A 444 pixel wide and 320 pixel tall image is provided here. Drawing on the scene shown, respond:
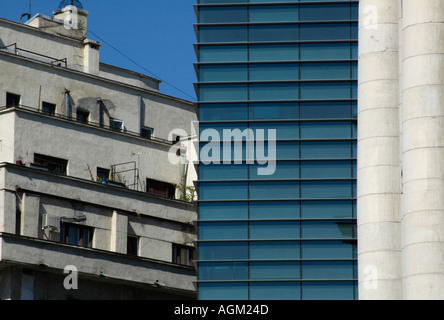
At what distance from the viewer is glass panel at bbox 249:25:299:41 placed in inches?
3917

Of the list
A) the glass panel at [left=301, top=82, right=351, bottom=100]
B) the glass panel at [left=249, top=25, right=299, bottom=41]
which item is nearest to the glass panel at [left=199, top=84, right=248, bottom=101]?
the glass panel at [left=249, top=25, right=299, bottom=41]

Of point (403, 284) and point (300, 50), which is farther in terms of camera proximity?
point (300, 50)

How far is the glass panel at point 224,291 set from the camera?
305 ft

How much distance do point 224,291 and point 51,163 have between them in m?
13.6

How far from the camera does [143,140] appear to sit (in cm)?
9875

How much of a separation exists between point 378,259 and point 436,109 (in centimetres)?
852

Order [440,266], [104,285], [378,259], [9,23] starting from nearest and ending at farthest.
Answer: [440,266] → [378,259] → [104,285] → [9,23]

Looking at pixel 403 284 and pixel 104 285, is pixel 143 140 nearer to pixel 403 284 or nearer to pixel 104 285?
pixel 104 285

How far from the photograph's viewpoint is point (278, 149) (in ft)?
318

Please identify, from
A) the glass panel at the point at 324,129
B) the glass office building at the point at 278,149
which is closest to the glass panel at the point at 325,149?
the glass office building at the point at 278,149

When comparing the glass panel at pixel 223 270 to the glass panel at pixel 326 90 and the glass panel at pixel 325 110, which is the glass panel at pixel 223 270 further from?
the glass panel at pixel 326 90

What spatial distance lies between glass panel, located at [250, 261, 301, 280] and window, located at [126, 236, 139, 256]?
24.8 ft

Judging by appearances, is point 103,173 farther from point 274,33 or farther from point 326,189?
point 274,33

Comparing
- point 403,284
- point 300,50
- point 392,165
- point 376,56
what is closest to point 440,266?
point 403,284
